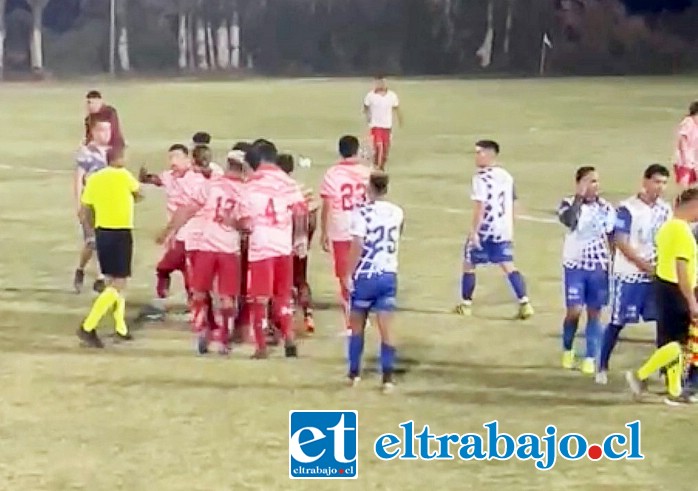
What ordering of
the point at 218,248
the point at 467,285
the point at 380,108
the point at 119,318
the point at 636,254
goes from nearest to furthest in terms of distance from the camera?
1. the point at 636,254
2. the point at 218,248
3. the point at 119,318
4. the point at 467,285
5. the point at 380,108

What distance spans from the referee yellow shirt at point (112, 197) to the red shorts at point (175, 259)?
879 mm

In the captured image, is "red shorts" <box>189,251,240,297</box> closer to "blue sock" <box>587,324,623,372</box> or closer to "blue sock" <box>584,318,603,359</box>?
"blue sock" <box>584,318,603,359</box>

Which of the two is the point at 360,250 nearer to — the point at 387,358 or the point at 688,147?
the point at 387,358

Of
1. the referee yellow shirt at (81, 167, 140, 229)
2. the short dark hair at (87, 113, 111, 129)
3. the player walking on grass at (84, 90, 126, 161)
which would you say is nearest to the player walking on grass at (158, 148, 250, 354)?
the referee yellow shirt at (81, 167, 140, 229)

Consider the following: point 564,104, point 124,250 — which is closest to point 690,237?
point 124,250

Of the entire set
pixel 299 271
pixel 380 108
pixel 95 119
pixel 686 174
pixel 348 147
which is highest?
pixel 95 119

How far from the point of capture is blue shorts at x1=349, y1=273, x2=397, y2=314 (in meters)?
9.67

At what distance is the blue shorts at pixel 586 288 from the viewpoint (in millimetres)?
10195

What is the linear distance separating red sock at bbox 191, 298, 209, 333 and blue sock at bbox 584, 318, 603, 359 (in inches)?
120

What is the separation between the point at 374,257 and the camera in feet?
31.6

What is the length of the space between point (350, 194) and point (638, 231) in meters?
2.35

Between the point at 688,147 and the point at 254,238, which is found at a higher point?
the point at 688,147

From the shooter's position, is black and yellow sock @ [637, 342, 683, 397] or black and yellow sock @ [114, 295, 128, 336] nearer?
black and yellow sock @ [637, 342, 683, 397]

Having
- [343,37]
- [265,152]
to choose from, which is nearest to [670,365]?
[265,152]
